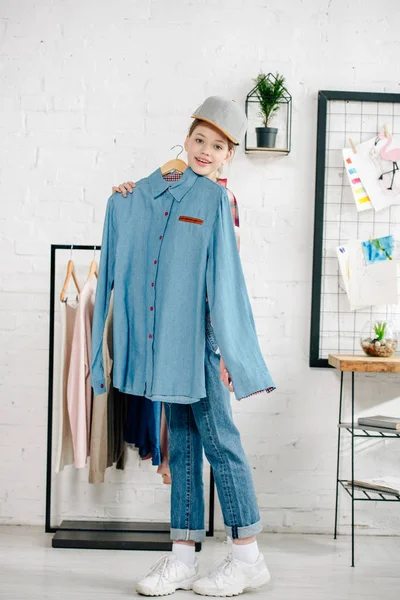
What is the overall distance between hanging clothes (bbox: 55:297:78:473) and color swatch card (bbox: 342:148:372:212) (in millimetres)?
1221

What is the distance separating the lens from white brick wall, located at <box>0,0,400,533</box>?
297 cm

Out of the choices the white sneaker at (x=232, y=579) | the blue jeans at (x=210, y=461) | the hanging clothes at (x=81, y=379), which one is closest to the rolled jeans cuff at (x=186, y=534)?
the blue jeans at (x=210, y=461)

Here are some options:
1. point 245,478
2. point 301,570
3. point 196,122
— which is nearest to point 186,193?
point 196,122

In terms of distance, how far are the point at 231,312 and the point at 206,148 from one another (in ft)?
Result: 1.72

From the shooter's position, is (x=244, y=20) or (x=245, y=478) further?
(x=244, y=20)

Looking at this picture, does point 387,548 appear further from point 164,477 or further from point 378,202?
point 378,202

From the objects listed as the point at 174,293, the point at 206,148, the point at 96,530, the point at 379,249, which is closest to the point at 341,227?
the point at 379,249

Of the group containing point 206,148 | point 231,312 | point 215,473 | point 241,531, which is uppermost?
point 206,148

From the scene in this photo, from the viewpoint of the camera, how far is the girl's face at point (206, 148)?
90.7 inches

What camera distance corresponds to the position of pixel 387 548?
286 centimetres

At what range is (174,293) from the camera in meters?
2.26

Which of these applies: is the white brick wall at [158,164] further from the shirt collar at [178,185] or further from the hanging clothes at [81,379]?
the shirt collar at [178,185]

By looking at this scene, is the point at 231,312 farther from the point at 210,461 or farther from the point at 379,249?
the point at 379,249

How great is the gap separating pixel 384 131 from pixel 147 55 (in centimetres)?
102
